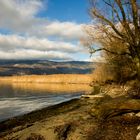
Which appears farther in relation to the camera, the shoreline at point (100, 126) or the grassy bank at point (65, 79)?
the grassy bank at point (65, 79)

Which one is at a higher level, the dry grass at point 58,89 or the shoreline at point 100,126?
the shoreline at point 100,126

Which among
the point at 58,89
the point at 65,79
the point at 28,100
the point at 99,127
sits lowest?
the point at 28,100

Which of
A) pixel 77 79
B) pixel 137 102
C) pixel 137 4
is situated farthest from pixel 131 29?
pixel 77 79

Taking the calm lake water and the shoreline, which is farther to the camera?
the calm lake water

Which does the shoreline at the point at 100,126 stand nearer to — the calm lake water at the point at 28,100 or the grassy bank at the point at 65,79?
the calm lake water at the point at 28,100

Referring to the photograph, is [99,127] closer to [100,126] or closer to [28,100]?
[100,126]

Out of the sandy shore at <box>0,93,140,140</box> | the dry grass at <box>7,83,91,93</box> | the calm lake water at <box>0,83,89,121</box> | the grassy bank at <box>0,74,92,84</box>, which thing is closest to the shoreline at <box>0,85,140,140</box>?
the sandy shore at <box>0,93,140,140</box>

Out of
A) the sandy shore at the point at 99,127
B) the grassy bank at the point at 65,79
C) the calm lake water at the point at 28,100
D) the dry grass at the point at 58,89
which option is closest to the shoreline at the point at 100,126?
the sandy shore at the point at 99,127

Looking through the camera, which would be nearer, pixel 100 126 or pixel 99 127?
pixel 99 127

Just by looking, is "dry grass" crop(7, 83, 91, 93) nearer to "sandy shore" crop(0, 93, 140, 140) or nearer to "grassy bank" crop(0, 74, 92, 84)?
"grassy bank" crop(0, 74, 92, 84)

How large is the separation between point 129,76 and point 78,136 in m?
30.7

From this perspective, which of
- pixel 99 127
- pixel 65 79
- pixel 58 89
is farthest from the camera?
pixel 65 79

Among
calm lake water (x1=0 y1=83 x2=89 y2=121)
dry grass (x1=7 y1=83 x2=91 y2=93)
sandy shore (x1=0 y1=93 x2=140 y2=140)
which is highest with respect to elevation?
sandy shore (x1=0 y1=93 x2=140 y2=140)

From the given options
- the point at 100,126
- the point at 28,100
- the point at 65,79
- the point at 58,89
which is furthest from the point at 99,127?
the point at 65,79
